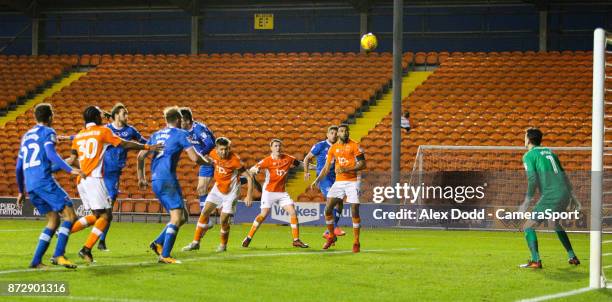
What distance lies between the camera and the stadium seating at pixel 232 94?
31000 mm

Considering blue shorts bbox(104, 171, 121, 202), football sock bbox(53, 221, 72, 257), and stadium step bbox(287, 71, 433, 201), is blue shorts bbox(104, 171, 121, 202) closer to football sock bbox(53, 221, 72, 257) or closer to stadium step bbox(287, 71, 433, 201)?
football sock bbox(53, 221, 72, 257)

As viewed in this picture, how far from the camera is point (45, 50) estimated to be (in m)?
42.0

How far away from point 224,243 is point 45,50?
28271 millimetres

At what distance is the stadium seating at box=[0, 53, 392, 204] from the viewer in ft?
102

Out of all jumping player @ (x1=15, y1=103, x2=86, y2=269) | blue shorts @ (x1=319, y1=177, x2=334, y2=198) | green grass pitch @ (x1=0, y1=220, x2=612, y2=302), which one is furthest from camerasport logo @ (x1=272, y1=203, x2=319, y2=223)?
jumping player @ (x1=15, y1=103, x2=86, y2=269)

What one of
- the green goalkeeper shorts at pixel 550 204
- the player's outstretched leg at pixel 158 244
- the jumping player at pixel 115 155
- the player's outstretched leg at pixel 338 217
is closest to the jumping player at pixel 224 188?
the jumping player at pixel 115 155

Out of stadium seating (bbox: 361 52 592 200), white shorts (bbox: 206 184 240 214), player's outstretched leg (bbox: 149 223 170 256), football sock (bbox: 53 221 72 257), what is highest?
stadium seating (bbox: 361 52 592 200)

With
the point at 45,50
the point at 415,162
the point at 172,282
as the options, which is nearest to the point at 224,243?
the point at 172,282

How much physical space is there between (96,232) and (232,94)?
2275cm

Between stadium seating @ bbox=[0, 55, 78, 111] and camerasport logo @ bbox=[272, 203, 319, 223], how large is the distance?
15.8 metres

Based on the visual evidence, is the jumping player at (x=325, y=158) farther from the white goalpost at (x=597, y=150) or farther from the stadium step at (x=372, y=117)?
the white goalpost at (x=597, y=150)

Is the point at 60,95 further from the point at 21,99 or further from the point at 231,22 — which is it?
the point at 231,22

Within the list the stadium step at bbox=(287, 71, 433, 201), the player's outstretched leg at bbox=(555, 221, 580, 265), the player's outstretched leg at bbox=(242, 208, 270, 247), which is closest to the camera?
the player's outstretched leg at bbox=(555, 221, 580, 265)

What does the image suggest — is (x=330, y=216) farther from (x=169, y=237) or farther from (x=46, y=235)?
(x=46, y=235)
